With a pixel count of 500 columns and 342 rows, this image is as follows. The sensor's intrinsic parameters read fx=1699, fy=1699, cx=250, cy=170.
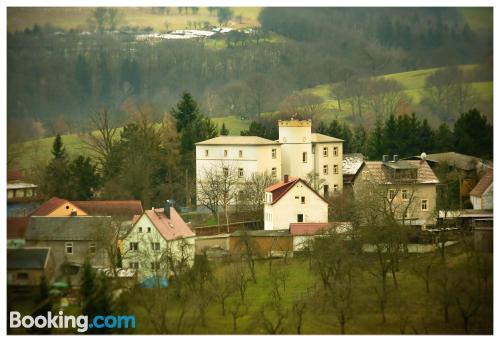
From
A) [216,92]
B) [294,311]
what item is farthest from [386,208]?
[216,92]

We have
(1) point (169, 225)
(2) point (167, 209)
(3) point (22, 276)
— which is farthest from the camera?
(2) point (167, 209)

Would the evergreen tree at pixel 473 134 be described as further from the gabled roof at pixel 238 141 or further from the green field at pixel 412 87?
the gabled roof at pixel 238 141

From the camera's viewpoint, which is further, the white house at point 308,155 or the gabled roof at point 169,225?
the white house at point 308,155

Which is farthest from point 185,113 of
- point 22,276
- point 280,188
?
Answer: point 22,276

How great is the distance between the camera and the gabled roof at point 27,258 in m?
37.0

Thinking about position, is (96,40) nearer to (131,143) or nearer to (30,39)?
(131,143)

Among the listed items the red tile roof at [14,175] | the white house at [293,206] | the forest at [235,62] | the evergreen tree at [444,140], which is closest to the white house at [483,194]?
the forest at [235,62]

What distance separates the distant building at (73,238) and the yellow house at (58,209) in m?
1.83

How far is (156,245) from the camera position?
39625 millimetres

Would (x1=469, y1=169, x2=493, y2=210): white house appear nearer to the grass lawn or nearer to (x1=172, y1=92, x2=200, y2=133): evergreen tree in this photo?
the grass lawn

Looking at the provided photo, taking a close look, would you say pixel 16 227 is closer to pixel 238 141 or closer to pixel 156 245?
pixel 156 245

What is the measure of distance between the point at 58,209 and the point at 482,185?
1136cm

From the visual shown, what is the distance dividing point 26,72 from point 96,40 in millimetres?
7504

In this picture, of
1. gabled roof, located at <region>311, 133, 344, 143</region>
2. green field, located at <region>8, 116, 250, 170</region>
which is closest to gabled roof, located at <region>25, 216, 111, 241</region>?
green field, located at <region>8, 116, 250, 170</region>
